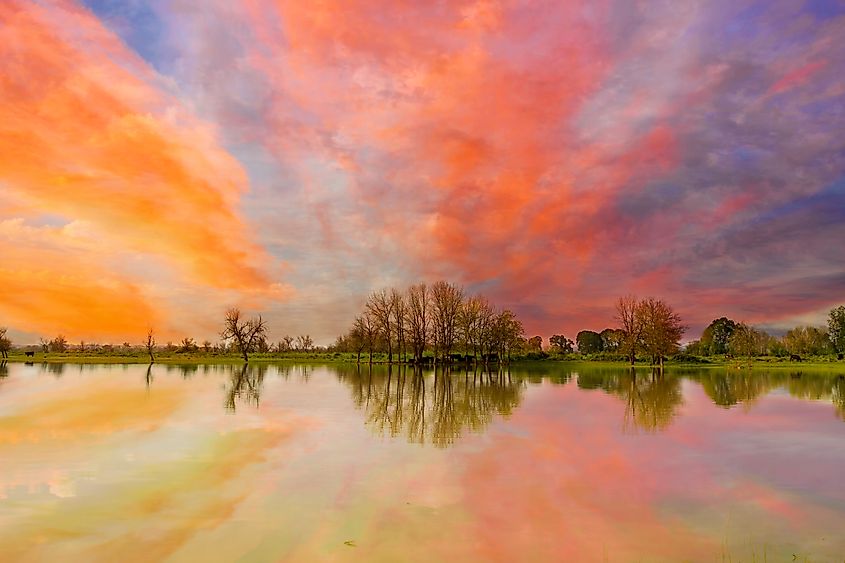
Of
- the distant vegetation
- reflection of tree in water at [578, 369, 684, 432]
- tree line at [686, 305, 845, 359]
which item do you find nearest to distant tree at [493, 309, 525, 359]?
the distant vegetation

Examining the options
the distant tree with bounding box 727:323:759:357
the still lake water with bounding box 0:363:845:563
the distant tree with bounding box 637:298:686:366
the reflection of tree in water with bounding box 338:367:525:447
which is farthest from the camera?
the distant tree with bounding box 727:323:759:357

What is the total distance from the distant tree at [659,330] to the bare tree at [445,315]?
110 ft

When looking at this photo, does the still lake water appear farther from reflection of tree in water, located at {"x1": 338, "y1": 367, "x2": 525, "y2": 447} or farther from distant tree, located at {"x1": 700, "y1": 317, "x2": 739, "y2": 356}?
distant tree, located at {"x1": 700, "y1": 317, "x2": 739, "y2": 356}

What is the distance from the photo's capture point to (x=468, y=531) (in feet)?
31.3

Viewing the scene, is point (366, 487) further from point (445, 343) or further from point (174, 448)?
point (445, 343)

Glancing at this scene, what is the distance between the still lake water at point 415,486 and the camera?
8906 mm

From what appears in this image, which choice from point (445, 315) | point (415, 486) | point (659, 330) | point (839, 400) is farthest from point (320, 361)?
point (415, 486)

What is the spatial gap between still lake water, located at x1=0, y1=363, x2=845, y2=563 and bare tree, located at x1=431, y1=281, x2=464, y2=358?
77.5 meters

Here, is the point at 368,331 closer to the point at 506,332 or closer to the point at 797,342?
the point at 506,332

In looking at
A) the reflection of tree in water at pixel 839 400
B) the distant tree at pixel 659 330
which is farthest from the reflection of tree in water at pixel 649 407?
the distant tree at pixel 659 330

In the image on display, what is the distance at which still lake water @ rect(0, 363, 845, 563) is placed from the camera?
Result: 8.91m

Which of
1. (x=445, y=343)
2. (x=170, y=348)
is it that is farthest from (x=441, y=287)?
(x=170, y=348)

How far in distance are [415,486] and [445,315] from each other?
92.7 meters

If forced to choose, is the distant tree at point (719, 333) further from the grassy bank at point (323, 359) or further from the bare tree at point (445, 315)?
the bare tree at point (445, 315)
